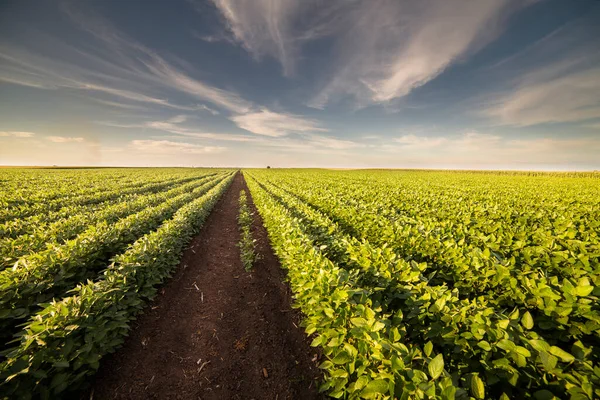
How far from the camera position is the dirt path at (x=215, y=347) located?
359 centimetres

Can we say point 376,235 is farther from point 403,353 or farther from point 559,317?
point 403,353

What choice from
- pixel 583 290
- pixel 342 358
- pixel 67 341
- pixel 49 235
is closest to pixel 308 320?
pixel 342 358

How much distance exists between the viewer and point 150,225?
9828 millimetres

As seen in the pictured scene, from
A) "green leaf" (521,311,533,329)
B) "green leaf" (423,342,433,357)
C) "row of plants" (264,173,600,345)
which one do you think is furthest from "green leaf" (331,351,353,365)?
"row of plants" (264,173,600,345)

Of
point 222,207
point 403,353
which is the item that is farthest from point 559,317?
point 222,207

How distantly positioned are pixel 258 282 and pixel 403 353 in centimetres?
538

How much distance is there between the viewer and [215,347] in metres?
4.45

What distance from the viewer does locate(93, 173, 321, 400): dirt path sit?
11.8ft

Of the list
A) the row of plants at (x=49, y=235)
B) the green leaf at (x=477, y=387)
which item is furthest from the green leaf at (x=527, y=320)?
the row of plants at (x=49, y=235)

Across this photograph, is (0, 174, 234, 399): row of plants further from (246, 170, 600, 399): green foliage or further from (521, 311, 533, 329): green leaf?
(521, 311, 533, 329): green leaf

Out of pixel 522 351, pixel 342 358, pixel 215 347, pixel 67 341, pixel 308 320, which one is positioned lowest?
pixel 215 347

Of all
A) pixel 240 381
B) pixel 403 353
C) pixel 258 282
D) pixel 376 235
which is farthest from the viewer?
pixel 376 235

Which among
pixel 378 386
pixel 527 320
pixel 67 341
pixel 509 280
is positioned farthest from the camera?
pixel 509 280

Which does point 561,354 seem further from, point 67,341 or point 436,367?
point 67,341
